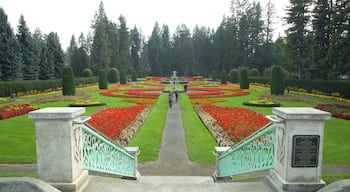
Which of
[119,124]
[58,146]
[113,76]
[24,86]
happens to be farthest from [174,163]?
[113,76]

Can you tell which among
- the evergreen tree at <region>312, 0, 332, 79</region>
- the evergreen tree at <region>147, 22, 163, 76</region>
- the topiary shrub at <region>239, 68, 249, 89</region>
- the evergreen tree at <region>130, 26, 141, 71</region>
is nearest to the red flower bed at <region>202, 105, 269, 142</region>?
the topiary shrub at <region>239, 68, 249, 89</region>

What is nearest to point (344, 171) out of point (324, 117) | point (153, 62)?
point (324, 117)

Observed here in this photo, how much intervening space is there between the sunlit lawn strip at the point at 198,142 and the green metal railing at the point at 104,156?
2.94 metres

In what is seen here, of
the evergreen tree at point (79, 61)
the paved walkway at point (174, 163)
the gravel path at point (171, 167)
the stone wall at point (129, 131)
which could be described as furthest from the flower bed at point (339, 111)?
the evergreen tree at point (79, 61)

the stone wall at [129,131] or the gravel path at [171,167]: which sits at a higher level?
the stone wall at [129,131]

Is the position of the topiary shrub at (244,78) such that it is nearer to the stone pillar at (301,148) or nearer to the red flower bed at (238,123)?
the red flower bed at (238,123)

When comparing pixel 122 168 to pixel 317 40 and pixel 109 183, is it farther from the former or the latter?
pixel 317 40

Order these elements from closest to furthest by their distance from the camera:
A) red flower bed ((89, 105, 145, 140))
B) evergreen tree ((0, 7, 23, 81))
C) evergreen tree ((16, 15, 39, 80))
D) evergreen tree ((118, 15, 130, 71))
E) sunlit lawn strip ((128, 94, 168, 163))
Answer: sunlit lawn strip ((128, 94, 168, 163)) → red flower bed ((89, 105, 145, 140)) → evergreen tree ((0, 7, 23, 81)) → evergreen tree ((16, 15, 39, 80)) → evergreen tree ((118, 15, 130, 71))

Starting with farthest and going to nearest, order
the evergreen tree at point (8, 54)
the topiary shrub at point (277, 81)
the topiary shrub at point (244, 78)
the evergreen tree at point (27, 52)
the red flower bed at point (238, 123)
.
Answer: the evergreen tree at point (27, 52) < the evergreen tree at point (8, 54) < the topiary shrub at point (244, 78) < the topiary shrub at point (277, 81) < the red flower bed at point (238, 123)

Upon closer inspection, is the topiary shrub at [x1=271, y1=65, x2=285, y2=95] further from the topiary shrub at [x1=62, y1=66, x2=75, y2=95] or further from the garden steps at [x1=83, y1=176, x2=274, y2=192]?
the garden steps at [x1=83, y1=176, x2=274, y2=192]

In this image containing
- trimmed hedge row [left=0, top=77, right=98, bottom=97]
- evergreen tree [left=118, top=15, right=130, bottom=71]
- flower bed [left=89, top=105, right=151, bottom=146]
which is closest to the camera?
flower bed [left=89, top=105, right=151, bottom=146]

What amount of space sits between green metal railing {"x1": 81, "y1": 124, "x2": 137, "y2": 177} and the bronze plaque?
10.1ft

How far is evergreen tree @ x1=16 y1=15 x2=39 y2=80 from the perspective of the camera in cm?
4162

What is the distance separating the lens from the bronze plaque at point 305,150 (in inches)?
149
